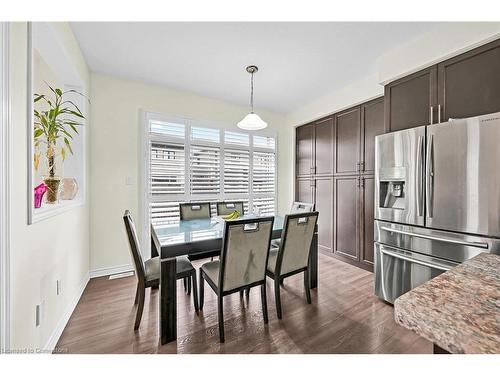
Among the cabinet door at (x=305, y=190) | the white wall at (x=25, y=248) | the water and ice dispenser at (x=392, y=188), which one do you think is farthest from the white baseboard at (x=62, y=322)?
the cabinet door at (x=305, y=190)

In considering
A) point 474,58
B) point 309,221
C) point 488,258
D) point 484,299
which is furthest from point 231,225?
point 474,58

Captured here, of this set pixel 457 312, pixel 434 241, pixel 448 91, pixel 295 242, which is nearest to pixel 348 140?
pixel 448 91

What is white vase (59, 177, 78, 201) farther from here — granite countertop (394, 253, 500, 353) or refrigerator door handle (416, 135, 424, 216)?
refrigerator door handle (416, 135, 424, 216)

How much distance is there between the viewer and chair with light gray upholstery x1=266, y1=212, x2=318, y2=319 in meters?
1.92

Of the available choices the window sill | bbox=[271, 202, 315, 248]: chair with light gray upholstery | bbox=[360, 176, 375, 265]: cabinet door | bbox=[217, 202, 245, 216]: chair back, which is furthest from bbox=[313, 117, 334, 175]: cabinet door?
the window sill

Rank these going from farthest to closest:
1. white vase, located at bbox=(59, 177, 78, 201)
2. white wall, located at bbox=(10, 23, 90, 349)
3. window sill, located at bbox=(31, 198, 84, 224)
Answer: white vase, located at bbox=(59, 177, 78, 201), window sill, located at bbox=(31, 198, 84, 224), white wall, located at bbox=(10, 23, 90, 349)

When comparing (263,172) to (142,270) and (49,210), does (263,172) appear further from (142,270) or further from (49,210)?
(49,210)

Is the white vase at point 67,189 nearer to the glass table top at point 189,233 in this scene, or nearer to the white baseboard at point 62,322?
the glass table top at point 189,233

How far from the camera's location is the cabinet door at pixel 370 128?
287 centimetres

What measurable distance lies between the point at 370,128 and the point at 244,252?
246 cm

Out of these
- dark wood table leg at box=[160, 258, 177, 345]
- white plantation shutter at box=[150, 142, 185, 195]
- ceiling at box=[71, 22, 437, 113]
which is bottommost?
dark wood table leg at box=[160, 258, 177, 345]

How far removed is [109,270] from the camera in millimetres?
2881

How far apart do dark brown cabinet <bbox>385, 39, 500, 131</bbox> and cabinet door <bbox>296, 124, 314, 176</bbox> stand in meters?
1.63

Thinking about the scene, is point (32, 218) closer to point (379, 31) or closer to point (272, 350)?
point (272, 350)
